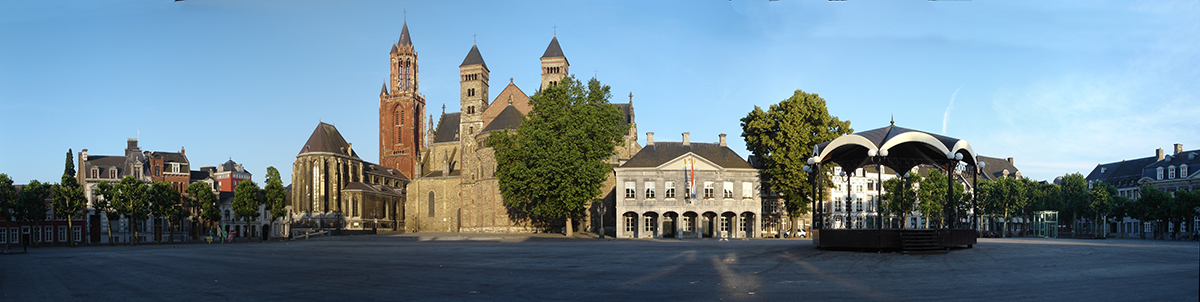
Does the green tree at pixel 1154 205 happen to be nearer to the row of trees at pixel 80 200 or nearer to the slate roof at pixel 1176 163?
the slate roof at pixel 1176 163

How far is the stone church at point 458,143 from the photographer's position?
8081cm

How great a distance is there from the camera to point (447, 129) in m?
106

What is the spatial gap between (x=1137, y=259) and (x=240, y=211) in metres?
74.5

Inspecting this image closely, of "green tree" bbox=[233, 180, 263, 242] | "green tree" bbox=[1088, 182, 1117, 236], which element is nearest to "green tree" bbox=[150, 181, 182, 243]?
"green tree" bbox=[233, 180, 263, 242]

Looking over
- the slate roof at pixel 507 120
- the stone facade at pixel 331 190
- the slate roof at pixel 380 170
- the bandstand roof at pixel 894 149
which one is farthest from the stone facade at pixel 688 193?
the slate roof at pixel 380 170

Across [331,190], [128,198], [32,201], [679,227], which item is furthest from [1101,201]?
[32,201]

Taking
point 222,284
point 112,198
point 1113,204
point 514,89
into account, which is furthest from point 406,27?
point 222,284

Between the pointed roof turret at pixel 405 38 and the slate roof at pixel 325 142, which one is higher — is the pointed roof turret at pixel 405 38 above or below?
above

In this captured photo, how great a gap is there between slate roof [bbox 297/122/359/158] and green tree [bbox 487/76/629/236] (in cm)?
4604

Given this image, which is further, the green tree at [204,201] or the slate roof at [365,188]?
the slate roof at [365,188]

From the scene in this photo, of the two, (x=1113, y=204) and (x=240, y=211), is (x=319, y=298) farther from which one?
(x=1113, y=204)

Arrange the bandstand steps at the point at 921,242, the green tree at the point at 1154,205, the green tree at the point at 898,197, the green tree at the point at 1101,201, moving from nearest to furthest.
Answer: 1. the bandstand steps at the point at 921,242
2. the green tree at the point at 898,197
3. the green tree at the point at 1154,205
4. the green tree at the point at 1101,201

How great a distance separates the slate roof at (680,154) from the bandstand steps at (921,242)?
33.4 meters

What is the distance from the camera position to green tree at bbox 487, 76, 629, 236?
54656mm
